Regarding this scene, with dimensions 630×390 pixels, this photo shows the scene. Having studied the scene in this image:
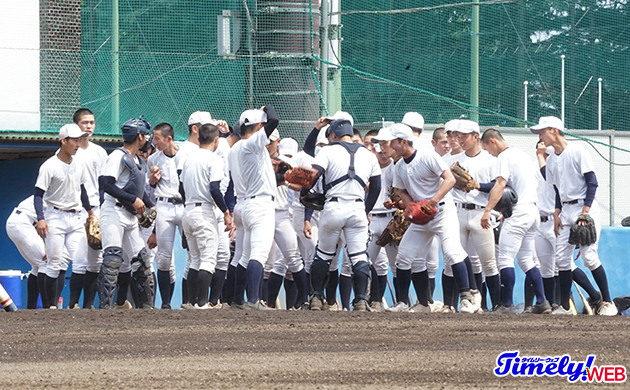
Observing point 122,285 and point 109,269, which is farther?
point 122,285

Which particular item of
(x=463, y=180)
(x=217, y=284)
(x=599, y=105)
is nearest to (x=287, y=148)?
(x=217, y=284)

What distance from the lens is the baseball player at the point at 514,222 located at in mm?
9711

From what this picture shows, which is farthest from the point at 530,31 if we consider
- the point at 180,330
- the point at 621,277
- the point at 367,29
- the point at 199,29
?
the point at 180,330

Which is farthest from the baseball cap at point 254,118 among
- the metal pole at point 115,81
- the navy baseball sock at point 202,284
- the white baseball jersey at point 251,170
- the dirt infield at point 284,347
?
the metal pole at point 115,81

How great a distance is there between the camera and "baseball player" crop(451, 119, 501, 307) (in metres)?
9.95

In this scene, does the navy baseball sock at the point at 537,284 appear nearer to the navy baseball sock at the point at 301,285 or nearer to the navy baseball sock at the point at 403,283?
the navy baseball sock at the point at 403,283

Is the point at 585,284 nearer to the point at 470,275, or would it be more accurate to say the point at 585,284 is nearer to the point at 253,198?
the point at 470,275

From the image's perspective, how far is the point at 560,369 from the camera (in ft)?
19.6

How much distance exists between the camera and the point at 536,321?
8.26 metres

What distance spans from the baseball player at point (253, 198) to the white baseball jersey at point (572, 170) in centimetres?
295

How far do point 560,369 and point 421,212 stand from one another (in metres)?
3.22

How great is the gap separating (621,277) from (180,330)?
26.9 feet

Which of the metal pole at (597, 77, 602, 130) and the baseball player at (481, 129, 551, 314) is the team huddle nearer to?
the baseball player at (481, 129, 551, 314)

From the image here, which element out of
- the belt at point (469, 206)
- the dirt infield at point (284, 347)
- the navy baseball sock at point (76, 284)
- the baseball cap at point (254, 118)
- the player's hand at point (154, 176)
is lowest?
the navy baseball sock at point (76, 284)
